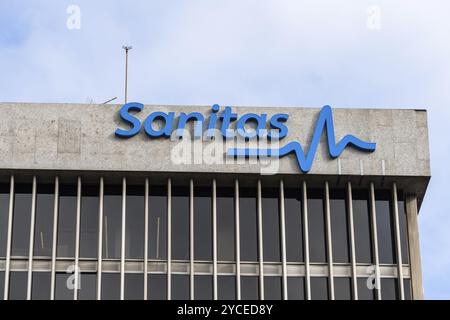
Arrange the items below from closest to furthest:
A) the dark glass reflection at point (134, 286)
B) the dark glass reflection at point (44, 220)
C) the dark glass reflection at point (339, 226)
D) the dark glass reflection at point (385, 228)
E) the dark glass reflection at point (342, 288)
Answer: the dark glass reflection at point (134, 286)
the dark glass reflection at point (44, 220)
the dark glass reflection at point (342, 288)
the dark glass reflection at point (339, 226)
the dark glass reflection at point (385, 228)

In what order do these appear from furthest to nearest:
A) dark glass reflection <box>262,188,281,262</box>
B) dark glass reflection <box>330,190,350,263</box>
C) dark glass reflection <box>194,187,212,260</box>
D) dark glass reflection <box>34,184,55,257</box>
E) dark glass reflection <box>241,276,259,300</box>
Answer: dark glass reflection <box>330,190,350,263</box>
dark glass reflection <box>262,188,281,262</box>
dark glass reflection <box>194,187,212,260</box>
dark glass reflection <box>34,184,55,257</box>
dark glass reflection <box>241,276,259,300</box>

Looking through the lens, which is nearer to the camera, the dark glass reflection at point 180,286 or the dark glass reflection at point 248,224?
the dark glass reflection at point 180,286

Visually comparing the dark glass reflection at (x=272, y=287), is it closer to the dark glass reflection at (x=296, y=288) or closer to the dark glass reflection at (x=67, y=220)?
the dark glass reflection at (x=296, y=288)

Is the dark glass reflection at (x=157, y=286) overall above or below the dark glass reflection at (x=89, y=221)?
below

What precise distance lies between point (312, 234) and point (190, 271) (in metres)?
5.45

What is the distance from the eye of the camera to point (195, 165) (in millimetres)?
47969

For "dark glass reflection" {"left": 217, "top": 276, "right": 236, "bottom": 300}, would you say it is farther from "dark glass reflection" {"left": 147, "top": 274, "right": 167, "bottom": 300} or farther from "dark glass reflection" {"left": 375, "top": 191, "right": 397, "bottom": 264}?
"dark glass reflection" {"left": 375, "top": 191, "right": 397, "bottom": 264}

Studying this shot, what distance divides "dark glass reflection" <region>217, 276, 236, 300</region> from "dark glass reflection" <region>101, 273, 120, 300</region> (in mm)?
4130

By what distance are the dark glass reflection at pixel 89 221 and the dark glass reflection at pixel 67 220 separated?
334mm

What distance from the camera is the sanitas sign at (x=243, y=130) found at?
158 feet

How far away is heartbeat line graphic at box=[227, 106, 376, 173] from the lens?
4822 centimetres

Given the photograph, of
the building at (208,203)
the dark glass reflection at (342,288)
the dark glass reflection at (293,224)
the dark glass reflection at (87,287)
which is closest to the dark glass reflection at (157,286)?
the building at (208,203)

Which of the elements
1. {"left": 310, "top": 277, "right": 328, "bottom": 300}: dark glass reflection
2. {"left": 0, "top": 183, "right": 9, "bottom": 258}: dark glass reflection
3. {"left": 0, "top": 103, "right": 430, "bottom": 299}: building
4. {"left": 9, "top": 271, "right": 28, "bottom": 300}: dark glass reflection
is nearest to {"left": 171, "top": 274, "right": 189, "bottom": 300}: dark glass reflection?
{"left": 0, "top": 103, "right": 430, "bottom": 299}: building
